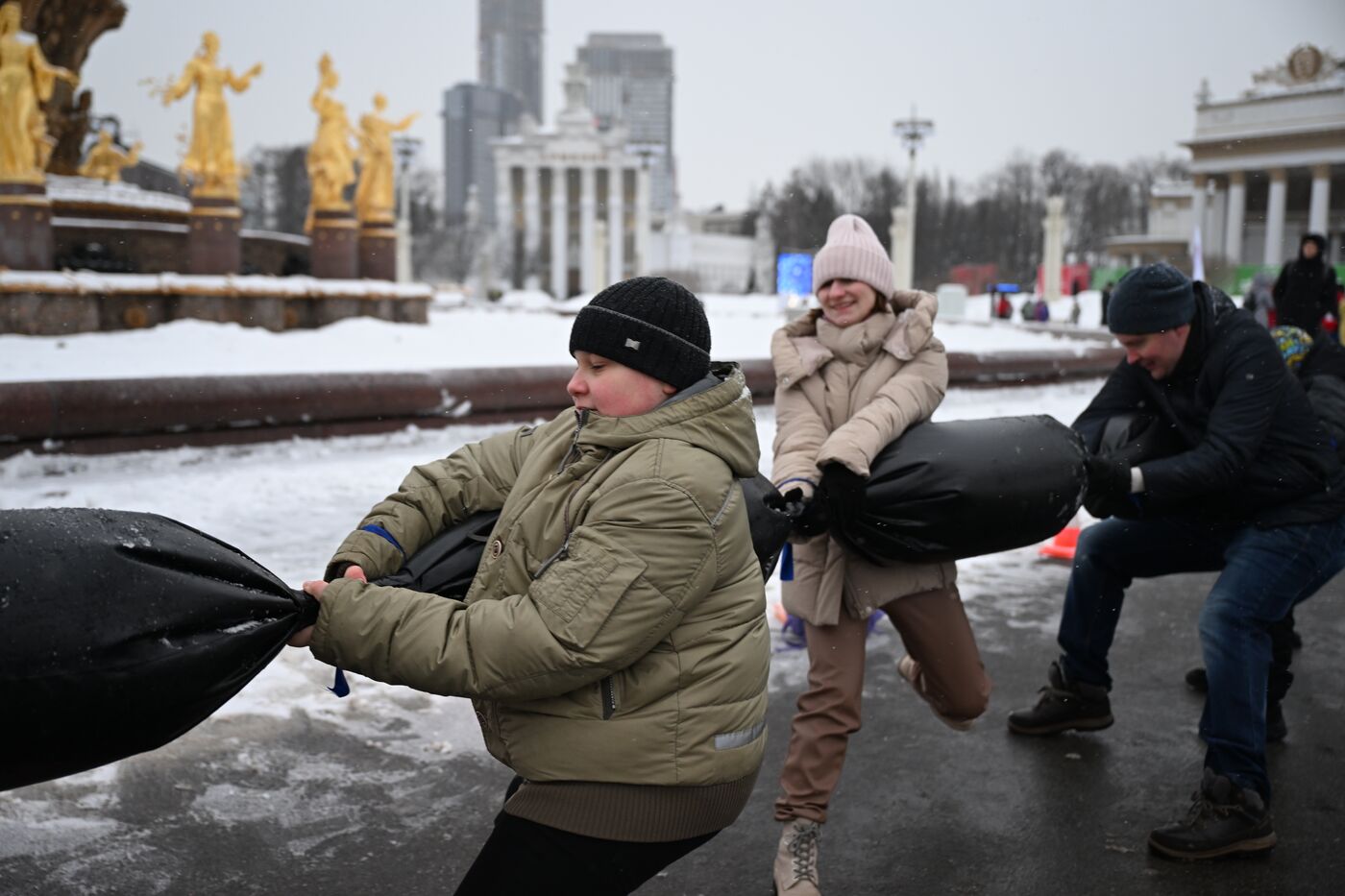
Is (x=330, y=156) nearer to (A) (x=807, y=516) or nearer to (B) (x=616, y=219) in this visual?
(A) (x=807, y=516)

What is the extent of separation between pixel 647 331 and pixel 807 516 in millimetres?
1247

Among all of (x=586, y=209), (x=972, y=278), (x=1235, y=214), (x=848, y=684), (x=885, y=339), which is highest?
(x=586, y=209)

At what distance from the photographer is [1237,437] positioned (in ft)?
12.4

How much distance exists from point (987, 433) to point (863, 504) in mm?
458

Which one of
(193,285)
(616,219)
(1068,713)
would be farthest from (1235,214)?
(1068,713)

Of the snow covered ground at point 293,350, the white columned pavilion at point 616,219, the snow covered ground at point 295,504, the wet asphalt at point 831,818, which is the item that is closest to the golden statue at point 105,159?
the snow covered ground at point 293,350

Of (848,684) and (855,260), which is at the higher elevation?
(855,260)

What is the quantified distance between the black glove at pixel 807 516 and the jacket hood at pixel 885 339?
492 mm

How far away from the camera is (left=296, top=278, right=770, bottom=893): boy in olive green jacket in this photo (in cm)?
206

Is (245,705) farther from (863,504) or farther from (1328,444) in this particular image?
(1328,444)

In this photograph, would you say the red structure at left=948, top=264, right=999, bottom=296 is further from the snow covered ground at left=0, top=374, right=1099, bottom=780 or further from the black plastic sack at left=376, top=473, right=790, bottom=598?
the black plastic sack at left=376, top=473, right=790, bottom=598

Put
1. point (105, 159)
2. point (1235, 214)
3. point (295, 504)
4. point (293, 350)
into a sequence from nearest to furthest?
point (295, 504) → point (293, 350) → point (105, 159) → point (1235, 214)

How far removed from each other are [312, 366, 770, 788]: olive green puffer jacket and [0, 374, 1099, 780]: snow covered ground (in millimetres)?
2274

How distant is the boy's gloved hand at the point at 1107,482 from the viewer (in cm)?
374
